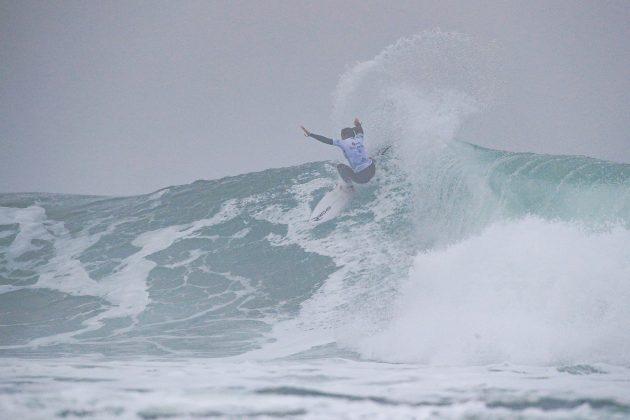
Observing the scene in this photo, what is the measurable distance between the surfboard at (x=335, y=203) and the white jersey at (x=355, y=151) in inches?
32.6

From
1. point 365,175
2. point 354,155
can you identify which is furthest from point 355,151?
point 365,175

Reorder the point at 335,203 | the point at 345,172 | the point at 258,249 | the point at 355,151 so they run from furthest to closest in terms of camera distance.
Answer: the point at 335,203, the point at 258,249, the point at 345,172, the point at 355,151

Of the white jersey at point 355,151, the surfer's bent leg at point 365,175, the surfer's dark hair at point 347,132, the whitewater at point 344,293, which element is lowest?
the whitewater at point 344,293

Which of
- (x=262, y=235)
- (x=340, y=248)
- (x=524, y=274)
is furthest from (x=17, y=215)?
(x=524, y=274)

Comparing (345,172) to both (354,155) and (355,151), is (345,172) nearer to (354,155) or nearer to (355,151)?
(354,155)

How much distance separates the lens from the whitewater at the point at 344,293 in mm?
4062

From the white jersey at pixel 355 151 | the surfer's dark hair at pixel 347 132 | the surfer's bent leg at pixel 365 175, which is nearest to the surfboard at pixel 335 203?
the surfer's bent leg at pixel 365 175

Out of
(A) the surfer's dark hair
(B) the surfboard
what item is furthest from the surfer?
(B) the surfboard

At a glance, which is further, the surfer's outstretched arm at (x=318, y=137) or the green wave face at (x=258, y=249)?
the surfer's outstretched arm at (x=318, y=137)

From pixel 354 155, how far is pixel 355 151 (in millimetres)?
121

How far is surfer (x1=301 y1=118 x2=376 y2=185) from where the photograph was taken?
11469 millimetres

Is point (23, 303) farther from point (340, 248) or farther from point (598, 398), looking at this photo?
point (598, 398)

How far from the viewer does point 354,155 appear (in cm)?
1181

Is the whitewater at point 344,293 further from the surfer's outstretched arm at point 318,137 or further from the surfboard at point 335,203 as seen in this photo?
the surfer's outstretched arm at point 318,137
